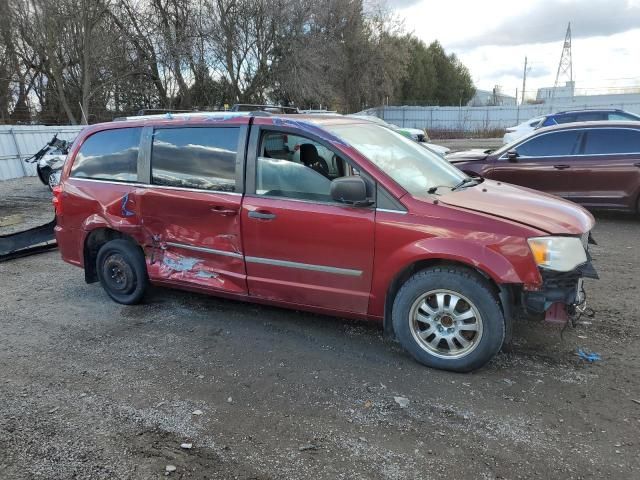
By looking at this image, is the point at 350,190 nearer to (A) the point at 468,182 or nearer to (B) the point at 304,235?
(B) the point at 304,235

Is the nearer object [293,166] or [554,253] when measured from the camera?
[554,253]

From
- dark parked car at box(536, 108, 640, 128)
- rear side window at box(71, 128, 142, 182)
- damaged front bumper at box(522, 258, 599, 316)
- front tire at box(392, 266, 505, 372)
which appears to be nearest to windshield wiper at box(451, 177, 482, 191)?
front tire at box(392, 266, 505, 372)

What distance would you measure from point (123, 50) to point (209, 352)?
27803 mm

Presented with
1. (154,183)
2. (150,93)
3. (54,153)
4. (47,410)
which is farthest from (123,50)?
(47,410)

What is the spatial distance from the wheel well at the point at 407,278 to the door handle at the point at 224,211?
55.6 inches

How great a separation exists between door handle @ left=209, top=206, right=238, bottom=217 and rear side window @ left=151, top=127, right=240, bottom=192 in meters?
0.16

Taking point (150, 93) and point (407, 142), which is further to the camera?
point (150, 93)

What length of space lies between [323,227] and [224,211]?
0.92m

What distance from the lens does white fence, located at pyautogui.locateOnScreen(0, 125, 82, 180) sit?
54.5 feet

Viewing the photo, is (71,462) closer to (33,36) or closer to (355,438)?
(355,438)

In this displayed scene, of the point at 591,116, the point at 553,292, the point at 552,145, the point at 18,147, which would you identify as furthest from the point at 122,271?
the point at 18,147

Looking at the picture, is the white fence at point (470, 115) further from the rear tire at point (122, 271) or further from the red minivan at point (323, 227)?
the rear tire at point (122, 271)

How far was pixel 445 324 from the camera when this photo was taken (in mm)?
3648

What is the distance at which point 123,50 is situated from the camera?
91.2 ft
